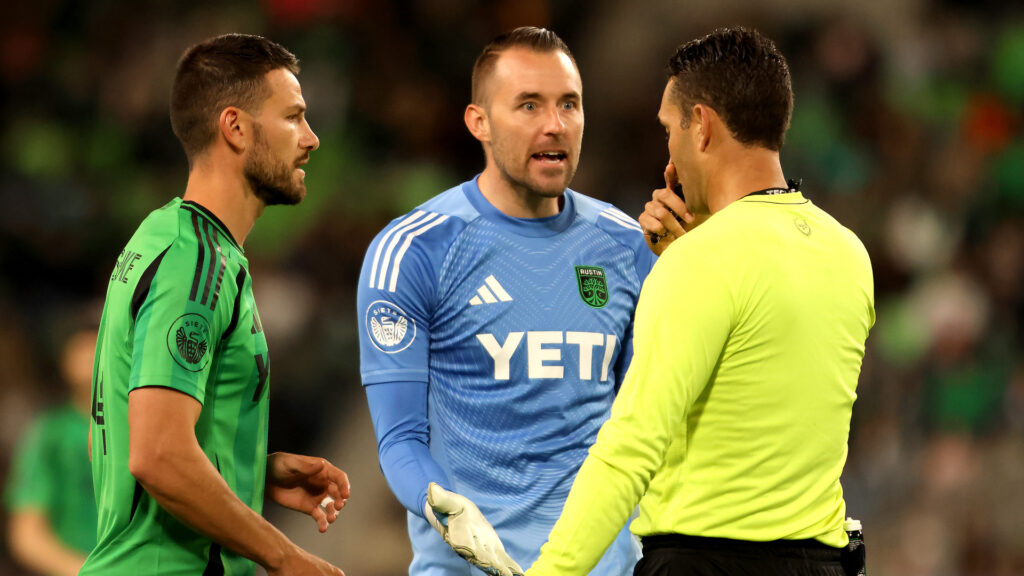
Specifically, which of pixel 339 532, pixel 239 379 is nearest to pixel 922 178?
pixel 339 532

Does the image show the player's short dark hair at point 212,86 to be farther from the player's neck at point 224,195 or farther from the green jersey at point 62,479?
the green jersey at point 62,479

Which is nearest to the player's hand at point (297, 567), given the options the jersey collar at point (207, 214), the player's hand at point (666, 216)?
the jersey collar at point (207, 214)

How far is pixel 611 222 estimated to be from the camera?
3664 millimetres

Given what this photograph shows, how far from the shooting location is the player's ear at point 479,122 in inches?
144

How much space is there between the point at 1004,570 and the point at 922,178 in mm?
3099

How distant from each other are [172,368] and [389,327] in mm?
868

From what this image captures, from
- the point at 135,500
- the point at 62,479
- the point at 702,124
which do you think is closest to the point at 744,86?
the point at 702,124

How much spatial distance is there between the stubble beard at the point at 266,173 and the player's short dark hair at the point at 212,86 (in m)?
0.10

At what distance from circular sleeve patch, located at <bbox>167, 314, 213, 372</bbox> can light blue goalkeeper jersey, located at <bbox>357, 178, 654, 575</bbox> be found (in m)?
0.74

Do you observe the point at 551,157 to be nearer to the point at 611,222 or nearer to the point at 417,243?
the point at 611,222

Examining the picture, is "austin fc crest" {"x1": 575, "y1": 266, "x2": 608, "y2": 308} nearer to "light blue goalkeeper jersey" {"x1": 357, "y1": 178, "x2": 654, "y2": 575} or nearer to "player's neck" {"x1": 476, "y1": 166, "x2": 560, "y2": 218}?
"light blue goalkeeper jersey" {"x1": 357, "y1": 178, "x2": 654, "y2": 575}

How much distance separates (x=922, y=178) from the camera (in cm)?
890

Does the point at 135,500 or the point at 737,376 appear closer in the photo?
the point at 737,376

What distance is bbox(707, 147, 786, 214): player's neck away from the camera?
265 cm
